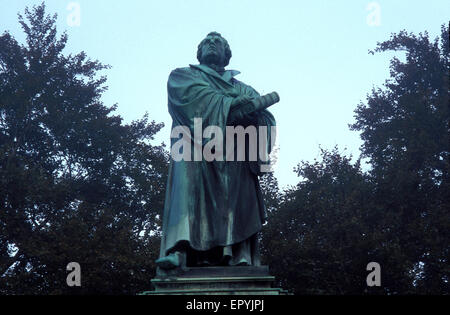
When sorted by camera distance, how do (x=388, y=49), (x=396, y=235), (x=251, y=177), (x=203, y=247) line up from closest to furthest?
(x=203, y=247) < (x=251, y=177) < (x=396, y=235) < (x=388, y=49)

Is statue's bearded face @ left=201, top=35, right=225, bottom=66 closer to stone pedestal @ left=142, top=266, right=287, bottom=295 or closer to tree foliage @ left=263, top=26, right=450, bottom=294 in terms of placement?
stone pedestal @ left=142, top=266, right=287, bottom=295

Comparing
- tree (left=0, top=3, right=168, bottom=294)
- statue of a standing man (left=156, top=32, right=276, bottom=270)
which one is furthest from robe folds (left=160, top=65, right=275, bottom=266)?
tree (left=0, top=3, right=168, bottom=294)

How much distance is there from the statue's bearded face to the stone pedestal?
282 centimetres

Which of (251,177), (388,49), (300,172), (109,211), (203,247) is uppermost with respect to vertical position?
(388,49)

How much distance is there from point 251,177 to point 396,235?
16.2 metres

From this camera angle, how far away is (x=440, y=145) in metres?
23.4

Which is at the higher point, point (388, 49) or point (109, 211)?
point (388, 49)

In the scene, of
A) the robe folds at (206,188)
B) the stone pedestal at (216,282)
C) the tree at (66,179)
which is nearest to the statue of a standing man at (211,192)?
the robe folds at (206,188)

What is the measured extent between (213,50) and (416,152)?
57.3 feet

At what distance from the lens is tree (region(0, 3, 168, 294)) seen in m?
20.4

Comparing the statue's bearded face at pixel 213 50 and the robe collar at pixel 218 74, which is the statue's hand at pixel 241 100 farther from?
the statue's bearded face at pixel 213 50

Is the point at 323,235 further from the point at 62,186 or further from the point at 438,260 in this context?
the point at 62,186

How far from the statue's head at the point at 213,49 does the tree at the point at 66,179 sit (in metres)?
13.6

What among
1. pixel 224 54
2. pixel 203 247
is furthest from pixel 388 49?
pixel 203 247
